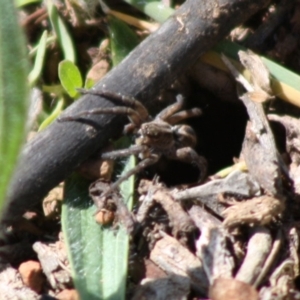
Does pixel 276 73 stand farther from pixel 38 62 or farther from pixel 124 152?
pixel 38 62

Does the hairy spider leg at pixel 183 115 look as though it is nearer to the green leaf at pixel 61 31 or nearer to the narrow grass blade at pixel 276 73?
the narrow grass blade at pixel 276 73

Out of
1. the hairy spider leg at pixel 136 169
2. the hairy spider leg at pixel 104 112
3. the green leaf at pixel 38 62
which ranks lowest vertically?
the hairy spider leg at pixel 136 169

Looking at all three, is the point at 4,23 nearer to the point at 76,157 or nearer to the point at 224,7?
the point at 76,157

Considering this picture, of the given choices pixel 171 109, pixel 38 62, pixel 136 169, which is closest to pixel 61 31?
pixel 38 62

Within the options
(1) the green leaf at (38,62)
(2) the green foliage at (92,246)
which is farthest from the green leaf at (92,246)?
(1) the green leaf at (38,62)

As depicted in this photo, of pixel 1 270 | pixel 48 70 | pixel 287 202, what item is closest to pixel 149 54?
pixel 48 70

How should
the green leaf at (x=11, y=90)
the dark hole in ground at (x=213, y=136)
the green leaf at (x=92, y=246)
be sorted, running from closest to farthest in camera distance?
the green leaf at (x=11, y=90), the green leaf at (x=92, y=246), the dark hole in ground at (x=213, y=136)
